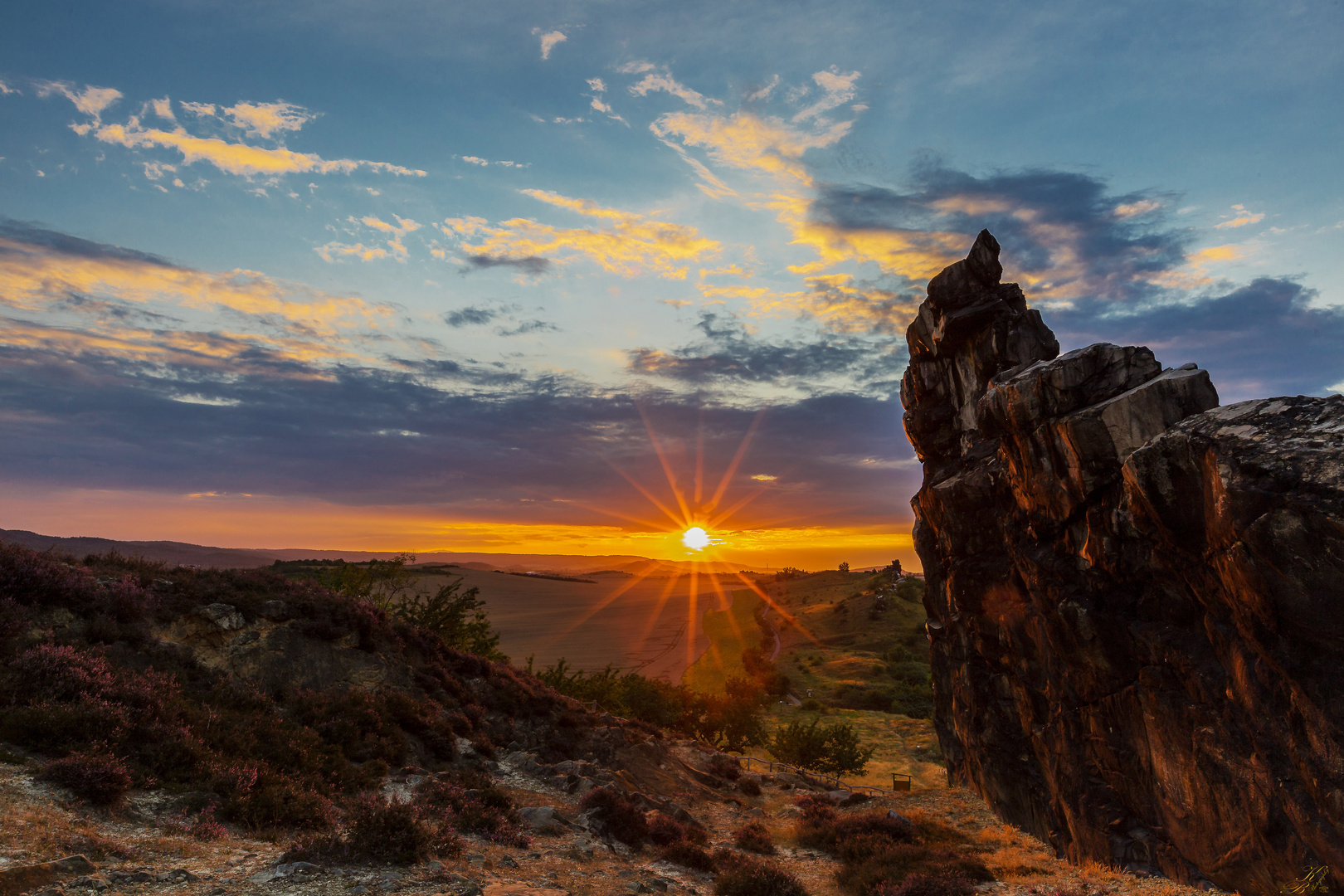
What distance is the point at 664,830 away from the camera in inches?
782

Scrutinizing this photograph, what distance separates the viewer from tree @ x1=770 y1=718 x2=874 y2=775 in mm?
40281

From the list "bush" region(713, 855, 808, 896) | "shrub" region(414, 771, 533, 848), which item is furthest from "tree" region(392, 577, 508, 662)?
"bush" region(713, 855, 808, 896)

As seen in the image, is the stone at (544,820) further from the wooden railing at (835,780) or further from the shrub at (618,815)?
the wooden railing at (835,780)

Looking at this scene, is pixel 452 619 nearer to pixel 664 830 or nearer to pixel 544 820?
pixel 664 830

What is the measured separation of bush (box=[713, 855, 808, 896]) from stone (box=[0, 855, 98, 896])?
12979mm

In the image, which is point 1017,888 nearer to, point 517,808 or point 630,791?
point 630,791

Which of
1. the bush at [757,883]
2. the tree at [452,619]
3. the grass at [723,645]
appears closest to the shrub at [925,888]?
the bush at [757,883]

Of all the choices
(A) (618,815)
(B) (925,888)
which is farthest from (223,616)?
(B) (925,888)

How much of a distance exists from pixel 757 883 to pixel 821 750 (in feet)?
88.1

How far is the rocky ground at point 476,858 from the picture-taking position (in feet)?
30.3

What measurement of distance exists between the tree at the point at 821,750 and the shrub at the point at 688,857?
2392 centimetres

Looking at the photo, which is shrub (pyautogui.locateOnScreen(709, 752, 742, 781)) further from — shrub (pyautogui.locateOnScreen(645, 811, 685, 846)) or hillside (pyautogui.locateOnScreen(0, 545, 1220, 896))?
shrub (pyautogui.locateOnScreen(645, 811, 685, 846))

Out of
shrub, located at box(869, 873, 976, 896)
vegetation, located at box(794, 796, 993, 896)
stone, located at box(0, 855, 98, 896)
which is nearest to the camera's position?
stone, located at box(0, 855, 98, 896)

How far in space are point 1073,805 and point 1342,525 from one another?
15.3 m
